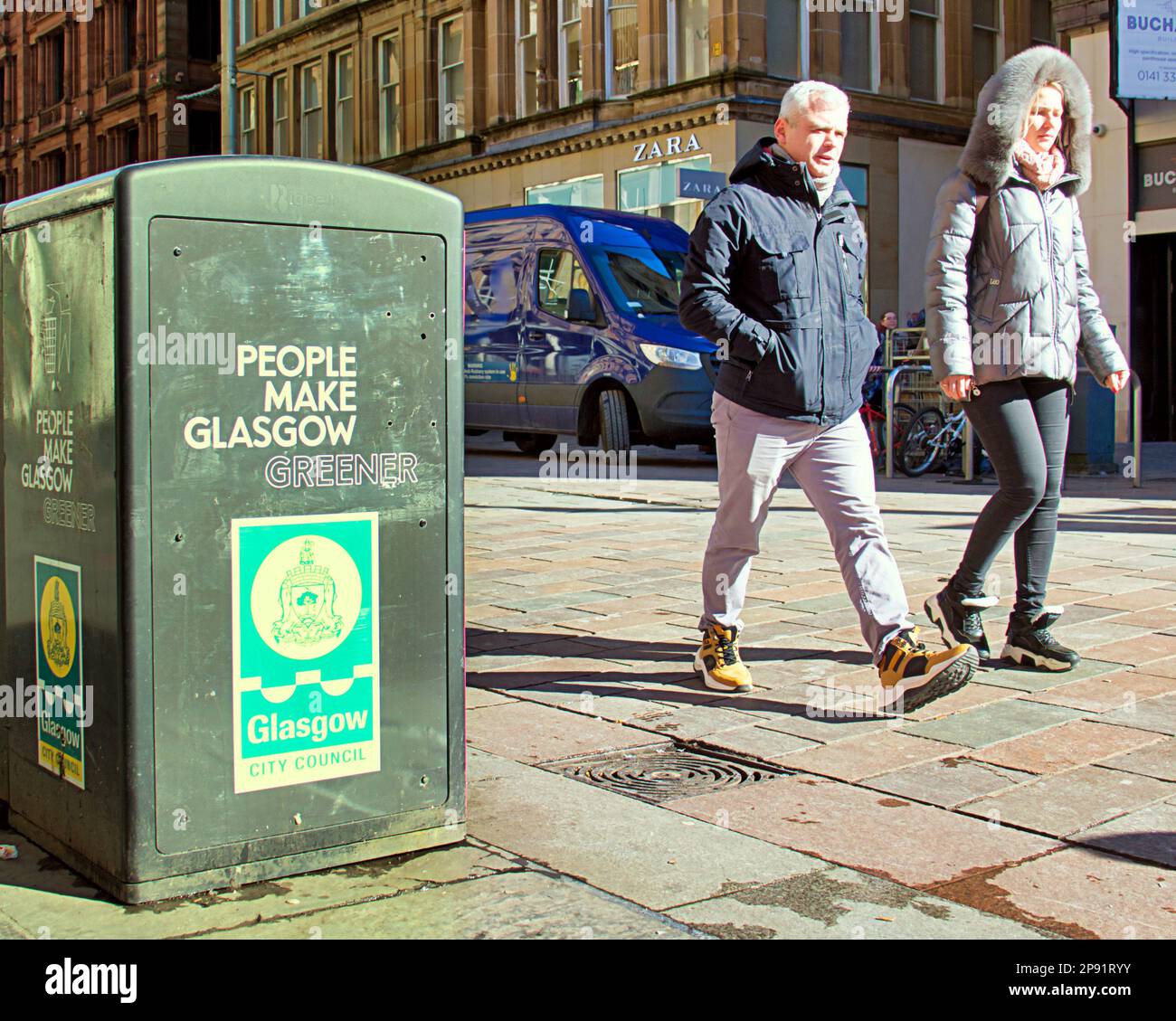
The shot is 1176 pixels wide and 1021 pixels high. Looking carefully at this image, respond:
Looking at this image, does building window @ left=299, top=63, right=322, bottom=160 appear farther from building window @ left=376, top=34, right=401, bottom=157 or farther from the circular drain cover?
the circular drain cover

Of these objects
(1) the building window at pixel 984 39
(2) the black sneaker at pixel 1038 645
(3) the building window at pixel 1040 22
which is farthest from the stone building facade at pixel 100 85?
(2) the black sneaker at pixel 1038 645

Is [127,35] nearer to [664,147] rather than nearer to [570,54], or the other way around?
[570,54]

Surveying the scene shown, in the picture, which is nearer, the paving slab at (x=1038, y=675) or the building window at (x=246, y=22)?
→ the paving slab at (x=1038, y=675)

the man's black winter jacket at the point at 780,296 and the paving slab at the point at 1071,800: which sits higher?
the man's black winter jacket at the point at 780,296

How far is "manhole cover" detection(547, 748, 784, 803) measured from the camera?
4.06m

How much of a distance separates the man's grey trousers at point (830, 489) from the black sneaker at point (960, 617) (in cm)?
58

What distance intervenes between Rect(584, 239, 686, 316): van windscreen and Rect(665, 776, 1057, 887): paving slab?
39.7ft

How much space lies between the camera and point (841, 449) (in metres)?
5.07

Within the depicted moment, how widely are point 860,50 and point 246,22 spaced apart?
2126 centimetres

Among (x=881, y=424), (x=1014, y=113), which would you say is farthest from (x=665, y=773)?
(x=881, y=424)

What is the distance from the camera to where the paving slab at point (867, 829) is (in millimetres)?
3445

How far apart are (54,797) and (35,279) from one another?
1200 mm

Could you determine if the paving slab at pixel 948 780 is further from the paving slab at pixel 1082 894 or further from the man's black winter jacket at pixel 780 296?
the man's black winter jacket at pixel 780 296

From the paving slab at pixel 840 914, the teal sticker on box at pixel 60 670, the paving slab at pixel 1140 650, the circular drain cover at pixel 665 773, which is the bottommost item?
the paving slab at pixel 840 914
